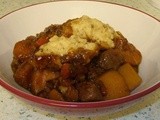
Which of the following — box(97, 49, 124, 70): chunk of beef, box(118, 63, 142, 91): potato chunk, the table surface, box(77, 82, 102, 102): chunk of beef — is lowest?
the table surface

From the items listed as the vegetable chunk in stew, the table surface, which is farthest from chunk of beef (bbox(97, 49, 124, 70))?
the table surface

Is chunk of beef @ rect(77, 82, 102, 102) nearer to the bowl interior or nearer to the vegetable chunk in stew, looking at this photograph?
the vegetable chunk in stew

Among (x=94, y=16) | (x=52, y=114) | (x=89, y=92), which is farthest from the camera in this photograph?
(x=94, y=16)

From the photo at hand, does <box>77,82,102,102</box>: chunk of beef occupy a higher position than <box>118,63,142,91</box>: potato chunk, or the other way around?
<box>118,63,142,91</box>: potato chunk

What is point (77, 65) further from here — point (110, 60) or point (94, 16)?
point (94, 16)

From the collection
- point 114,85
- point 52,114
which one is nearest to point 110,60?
point 114,85

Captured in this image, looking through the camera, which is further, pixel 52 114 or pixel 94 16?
pixel 94 16
